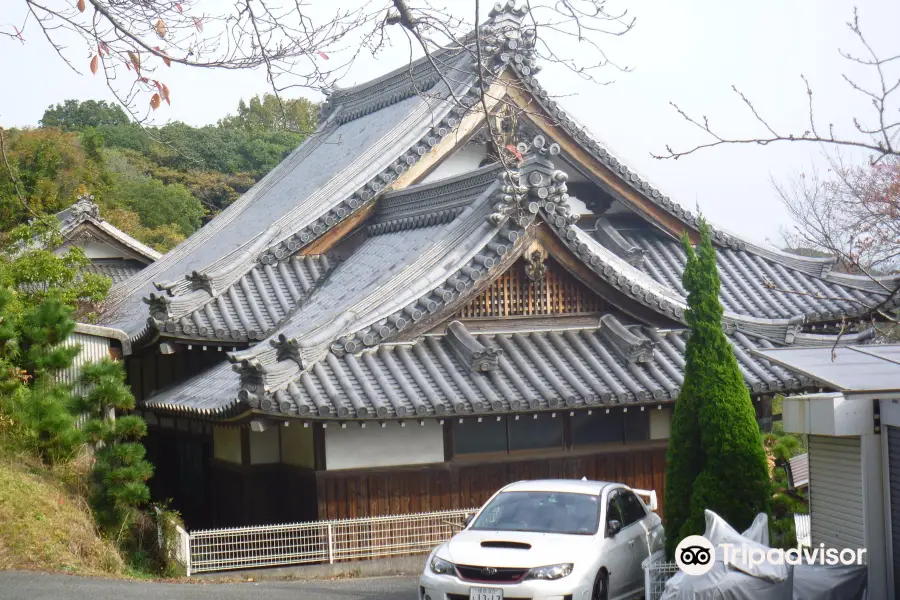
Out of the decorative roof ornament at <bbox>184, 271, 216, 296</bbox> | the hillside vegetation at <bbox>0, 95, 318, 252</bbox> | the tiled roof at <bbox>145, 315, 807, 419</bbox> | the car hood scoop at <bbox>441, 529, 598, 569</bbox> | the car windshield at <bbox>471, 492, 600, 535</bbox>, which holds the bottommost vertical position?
the car hood scoop at <bbox>441, 529, 598, 569</bbox>

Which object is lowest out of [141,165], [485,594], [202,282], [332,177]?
[485,594]

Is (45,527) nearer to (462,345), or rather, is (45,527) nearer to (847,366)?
(462,345)


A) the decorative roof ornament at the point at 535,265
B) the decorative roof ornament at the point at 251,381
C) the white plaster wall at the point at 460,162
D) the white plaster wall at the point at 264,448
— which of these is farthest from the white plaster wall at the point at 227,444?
the white plaster wall at the point at 460,162

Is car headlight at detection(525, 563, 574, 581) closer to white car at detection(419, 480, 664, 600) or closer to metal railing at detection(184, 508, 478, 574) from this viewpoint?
white car at detection(419, 480, 664, 600)

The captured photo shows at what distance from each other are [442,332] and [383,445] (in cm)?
185

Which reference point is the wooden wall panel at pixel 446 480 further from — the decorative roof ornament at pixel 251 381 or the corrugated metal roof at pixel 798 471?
the corrugated metal roof at pixel 798 471

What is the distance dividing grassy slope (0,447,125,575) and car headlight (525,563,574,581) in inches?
231

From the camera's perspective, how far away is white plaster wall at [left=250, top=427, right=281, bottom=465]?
15016 mm

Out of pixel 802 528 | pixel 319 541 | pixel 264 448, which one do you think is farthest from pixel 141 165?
pixel 802 528

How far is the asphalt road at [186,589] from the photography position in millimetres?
10836

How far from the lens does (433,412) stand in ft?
42.7

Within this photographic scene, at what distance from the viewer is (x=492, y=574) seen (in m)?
9.53

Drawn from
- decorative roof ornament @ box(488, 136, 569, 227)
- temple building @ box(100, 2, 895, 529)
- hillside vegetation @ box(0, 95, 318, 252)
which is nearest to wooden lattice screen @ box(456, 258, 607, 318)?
temple building @ box(100, 2, 895, 529)

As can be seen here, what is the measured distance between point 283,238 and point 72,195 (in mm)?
18186
